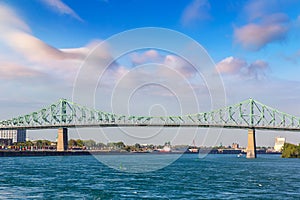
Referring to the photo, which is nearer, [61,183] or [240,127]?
[61,183]

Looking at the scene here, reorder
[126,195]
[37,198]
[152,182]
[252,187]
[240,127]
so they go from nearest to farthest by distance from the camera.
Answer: [37,198] < [126,195] < [252,187] < [152,182] < [240,127]

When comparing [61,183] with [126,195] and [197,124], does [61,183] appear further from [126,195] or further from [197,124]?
[197,124]

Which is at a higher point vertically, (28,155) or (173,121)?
(173,121)

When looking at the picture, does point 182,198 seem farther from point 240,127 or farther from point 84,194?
point 240,127

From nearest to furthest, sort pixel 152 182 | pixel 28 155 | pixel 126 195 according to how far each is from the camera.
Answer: pixel 126 195 → pixel 152 182 → pixel 28 155

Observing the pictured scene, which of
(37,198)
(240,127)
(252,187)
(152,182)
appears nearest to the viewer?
(37,198)

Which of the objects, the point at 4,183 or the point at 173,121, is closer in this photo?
the point at 4,183

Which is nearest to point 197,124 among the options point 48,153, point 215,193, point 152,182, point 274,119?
point 274,119

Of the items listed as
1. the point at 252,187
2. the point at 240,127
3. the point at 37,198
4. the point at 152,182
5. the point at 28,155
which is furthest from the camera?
the point at 28,155

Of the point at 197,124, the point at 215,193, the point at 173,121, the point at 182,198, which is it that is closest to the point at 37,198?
the point at 182,198
